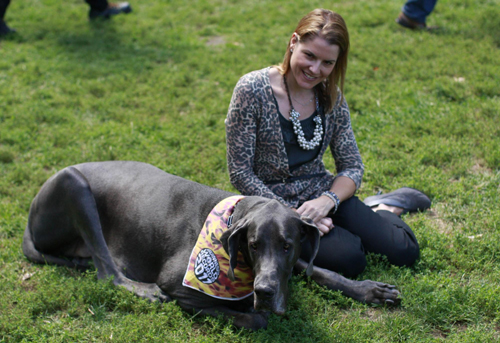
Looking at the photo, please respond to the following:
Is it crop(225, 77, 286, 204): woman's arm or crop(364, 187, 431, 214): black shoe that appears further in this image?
crop(364, 187, 431, 214): black shoe

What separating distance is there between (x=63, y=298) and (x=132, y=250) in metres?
0.60

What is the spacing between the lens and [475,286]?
3.47 meters

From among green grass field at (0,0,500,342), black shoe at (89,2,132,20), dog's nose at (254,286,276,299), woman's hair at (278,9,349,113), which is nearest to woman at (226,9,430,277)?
woman's hair at (278,9,349,113)

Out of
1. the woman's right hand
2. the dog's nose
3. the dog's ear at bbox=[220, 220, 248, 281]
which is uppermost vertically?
the dog's ear at bbox=[220, 220, 248, 281]

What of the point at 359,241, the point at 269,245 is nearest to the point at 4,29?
the point at 359,241

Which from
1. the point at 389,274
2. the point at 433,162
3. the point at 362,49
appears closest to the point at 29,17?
the point at 362,49

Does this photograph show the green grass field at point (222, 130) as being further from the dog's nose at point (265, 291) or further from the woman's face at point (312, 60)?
the woman's face at point (312, 60)

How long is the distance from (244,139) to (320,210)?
2.59 feet

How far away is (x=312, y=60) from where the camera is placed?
11.8 feet

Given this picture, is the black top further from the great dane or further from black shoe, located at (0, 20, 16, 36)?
black shoe, located at (0, 20, 16, 36)

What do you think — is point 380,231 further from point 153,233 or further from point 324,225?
point 153,233

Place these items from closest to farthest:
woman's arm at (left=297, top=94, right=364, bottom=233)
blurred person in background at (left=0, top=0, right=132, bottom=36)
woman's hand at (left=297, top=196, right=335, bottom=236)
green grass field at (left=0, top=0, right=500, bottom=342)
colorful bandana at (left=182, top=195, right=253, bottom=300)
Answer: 1. colorful bandana at (left=182, top=195, right=253, bottom=300)
2. green grass field at (left=0, top=0, right=500, bottom=342)
3. woman's hand at (left=297, top=196, right=335, bottom=236)
4. woman's arm at (left=297, top=94, right=364, bottom=233)
5. blurred person in background at (left=0, top=0, right=132, bottom=36)

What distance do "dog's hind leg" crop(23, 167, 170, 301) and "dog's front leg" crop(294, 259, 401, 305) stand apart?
123 centimetres

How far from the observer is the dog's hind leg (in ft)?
12.5
